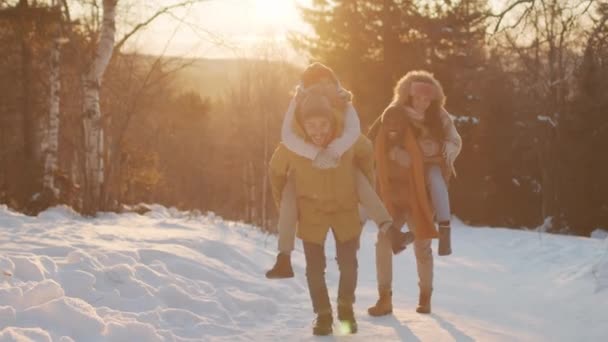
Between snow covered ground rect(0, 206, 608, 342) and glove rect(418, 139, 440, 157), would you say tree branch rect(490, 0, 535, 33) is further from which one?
glove rect(418, 139, 440, 157)

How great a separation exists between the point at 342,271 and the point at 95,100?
8754mm

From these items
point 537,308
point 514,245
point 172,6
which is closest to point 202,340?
point 537,308

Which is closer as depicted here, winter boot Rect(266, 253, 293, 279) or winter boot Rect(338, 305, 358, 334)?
winter boot Rect(266, 253, 293, 279)

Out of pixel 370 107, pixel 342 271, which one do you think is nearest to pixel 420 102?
pixel 342 271

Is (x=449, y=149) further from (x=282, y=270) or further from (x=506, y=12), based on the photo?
(x=506, y=12)

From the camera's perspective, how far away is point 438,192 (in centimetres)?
510

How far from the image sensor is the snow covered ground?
378cm

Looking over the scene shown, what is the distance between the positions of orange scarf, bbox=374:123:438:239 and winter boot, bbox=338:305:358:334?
1041 mm

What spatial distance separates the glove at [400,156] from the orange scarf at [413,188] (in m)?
0.03

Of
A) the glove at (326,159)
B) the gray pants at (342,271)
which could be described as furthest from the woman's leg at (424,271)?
the glove at (326,159)

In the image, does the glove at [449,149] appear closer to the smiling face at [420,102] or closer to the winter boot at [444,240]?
the smiling face at [420,102]

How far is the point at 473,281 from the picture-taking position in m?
7.84

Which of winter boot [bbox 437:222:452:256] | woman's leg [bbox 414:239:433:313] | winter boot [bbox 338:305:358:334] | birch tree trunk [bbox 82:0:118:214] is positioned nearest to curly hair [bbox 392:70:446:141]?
winter boot [bbox 437:222:452:256]

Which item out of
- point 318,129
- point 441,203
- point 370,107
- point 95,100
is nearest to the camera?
point 318,129
